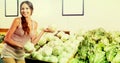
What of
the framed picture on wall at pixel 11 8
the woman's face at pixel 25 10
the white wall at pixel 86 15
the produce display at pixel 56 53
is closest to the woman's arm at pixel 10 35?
the woman's face at pixel 25 10

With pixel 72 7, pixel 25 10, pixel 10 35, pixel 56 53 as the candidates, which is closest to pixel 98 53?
pixel 56 53

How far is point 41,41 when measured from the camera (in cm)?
271

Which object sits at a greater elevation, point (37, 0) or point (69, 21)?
point (37, 0)

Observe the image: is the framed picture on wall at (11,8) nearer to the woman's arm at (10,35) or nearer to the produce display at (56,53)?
the woman's arm at (10,35)

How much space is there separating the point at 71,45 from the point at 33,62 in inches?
18.1

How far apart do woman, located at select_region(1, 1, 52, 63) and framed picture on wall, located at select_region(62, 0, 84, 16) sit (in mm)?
1856

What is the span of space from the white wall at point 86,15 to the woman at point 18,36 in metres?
1.76

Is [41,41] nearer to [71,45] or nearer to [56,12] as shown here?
[71,45]

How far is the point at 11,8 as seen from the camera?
234 inches

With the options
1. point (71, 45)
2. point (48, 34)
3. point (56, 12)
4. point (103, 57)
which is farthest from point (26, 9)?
point (56, 12)

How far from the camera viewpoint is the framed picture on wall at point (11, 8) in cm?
583

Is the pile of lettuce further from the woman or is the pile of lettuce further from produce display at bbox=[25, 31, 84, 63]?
the woman

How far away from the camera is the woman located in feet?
9.80

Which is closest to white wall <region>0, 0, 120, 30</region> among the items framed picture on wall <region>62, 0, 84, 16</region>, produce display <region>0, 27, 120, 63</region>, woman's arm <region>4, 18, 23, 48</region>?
framed picture on wall <region>62, 0, 84, 16</region>
